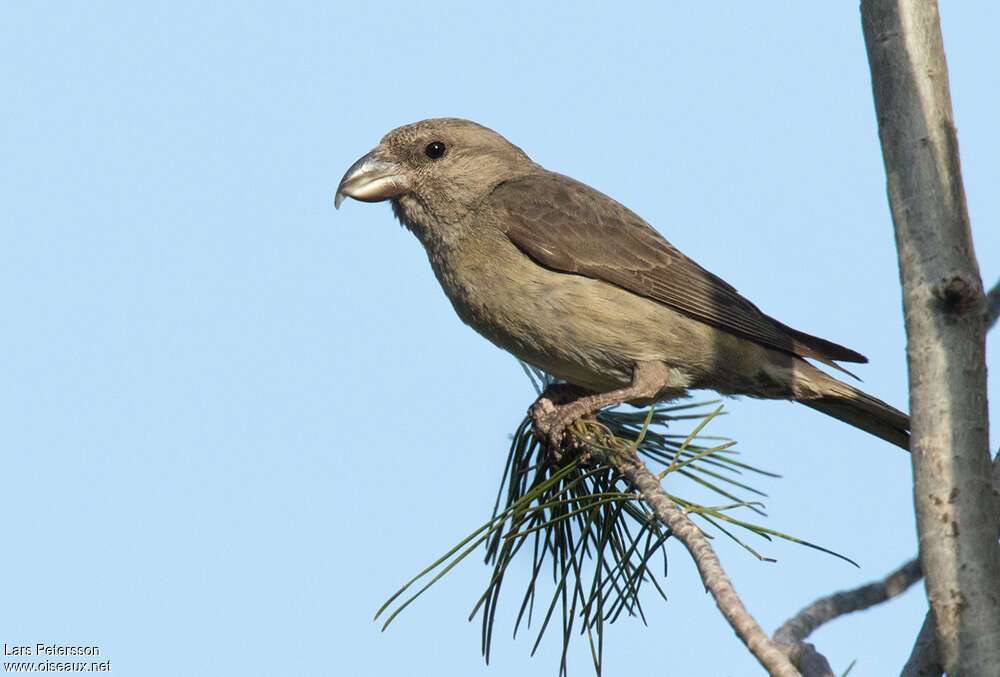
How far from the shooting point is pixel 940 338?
90.1 inches

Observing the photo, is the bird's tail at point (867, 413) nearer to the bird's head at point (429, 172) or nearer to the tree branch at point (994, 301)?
the tree branch at point (994, 301)

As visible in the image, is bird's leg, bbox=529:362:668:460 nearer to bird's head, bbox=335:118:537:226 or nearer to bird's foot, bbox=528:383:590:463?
bird's foot, bbox=528:383:590:463

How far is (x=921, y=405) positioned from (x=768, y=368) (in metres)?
3.28

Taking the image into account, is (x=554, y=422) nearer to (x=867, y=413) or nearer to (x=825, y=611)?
(x=825, y=611)

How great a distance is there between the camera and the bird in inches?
202

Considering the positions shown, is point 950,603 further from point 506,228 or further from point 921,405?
point 506,228

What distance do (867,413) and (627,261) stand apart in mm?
1438

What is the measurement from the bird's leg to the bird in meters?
0.01

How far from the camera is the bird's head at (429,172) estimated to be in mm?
5660

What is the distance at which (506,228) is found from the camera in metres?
5.41

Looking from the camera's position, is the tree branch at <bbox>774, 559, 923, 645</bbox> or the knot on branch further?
the tree branch at <bbox>774, 559, 923, 645</bbox>

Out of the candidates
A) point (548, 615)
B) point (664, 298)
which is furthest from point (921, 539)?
point (664, 298)

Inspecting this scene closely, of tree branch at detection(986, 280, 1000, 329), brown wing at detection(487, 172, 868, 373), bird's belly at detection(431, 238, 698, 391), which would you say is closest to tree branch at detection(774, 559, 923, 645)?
tree branch at detection(986, 280, 1000, 329)

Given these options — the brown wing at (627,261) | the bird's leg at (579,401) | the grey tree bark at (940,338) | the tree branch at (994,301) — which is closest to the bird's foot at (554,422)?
the bird's leg at (579,401)
